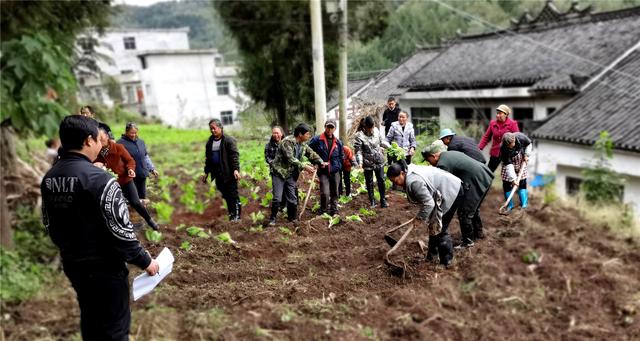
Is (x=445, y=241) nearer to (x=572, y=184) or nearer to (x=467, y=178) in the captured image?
(x=467, y=178)

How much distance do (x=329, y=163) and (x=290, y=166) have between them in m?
0.54


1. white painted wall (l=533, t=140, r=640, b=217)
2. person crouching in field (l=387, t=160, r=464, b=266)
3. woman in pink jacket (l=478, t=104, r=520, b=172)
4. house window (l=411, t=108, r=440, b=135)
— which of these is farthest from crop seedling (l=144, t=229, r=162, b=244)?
white painted wall (l=533, t=140, r=640, b=217)

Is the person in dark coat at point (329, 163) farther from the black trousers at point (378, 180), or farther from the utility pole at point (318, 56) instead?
the utility pole at point (318, 56)

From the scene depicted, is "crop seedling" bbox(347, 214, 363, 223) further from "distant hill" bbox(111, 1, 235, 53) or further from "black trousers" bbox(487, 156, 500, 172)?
"distant hill" bbox(111, 1, 235, 53)

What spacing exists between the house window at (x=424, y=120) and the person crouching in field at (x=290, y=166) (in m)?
1.45

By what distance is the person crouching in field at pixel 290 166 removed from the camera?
20.2ft

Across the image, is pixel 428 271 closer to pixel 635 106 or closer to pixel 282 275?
pixel 282 275

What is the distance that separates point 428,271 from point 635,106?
12.2 metres

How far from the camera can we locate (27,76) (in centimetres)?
898

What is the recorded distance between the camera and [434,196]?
625 centimetres

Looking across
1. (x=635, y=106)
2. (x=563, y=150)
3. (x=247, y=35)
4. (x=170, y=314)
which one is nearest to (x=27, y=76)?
(x=247, y=35)

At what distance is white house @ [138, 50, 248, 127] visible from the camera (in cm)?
2431

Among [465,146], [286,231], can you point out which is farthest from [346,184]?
[465,146]

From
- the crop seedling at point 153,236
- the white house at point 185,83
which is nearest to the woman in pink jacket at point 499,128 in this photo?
the crop seedling at point 153,236
